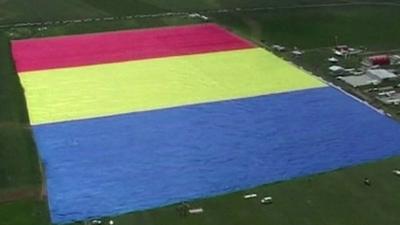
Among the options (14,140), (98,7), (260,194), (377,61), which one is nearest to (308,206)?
(260,194)

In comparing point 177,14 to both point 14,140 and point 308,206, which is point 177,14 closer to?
point 14,140

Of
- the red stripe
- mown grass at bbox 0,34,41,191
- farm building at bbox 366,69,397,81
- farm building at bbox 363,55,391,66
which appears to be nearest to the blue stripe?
mown grass at bbox 0,34,41,191

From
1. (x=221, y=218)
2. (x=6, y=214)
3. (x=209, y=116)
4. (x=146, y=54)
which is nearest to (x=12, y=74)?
(x=146, y=54)

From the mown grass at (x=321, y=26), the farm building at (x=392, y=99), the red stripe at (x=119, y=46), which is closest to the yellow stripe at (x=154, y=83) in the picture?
the red stripe at (x=119, y=46)

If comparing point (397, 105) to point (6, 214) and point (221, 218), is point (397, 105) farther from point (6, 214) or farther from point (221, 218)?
point (6, 214)

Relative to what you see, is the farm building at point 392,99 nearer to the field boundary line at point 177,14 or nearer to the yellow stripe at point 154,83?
the yellow stripe at point 154,83

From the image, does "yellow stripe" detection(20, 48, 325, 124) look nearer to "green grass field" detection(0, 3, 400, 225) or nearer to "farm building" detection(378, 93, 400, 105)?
"green grass field" detection(0, 3, 400, 225)
